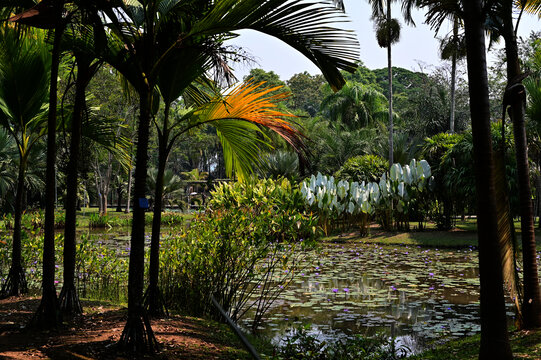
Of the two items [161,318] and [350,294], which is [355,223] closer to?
[350,294]

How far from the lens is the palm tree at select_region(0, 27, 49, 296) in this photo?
5488 millimetres

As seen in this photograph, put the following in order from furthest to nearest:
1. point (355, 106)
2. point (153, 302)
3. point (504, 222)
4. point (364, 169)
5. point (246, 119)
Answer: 1. point (355, 106)
2. point (364, 169)
3. point (246, 119)
4. point (153, 302)
5. point (504, 222)

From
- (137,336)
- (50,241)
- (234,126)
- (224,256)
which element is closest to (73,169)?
(50,241)

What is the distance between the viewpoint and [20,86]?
18.4 feet

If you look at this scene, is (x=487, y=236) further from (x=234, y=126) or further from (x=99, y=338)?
(x=99, y=338)

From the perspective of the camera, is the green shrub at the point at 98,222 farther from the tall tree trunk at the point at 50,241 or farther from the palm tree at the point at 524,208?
the palm tree at the point at 524,208

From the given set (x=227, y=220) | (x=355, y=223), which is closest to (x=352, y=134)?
(x=355, y=223)

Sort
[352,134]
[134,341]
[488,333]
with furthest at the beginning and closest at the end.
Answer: [352,134], [134,341], [488,333]

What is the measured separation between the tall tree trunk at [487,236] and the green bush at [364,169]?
17.2m

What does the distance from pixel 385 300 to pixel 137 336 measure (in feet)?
13.5

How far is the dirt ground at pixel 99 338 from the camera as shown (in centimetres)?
334

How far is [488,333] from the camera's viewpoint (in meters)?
3.16

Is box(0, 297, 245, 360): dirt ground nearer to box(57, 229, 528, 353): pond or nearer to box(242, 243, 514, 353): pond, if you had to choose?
box(57, 229, 528, 353): pond

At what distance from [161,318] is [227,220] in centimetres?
124
